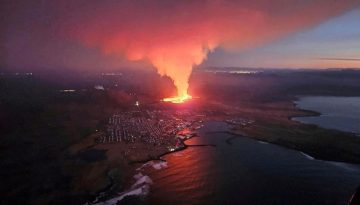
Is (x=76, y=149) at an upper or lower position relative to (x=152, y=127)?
lower

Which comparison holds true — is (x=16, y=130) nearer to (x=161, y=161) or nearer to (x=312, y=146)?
(x=161, y=161)

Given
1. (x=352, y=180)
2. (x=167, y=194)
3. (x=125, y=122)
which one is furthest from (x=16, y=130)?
(x=352, y=180)

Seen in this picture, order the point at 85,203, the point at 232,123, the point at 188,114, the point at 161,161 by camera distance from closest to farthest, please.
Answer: the point at 85,203 → the point at 161,161 → the point at 232,123 → the point at 188,114

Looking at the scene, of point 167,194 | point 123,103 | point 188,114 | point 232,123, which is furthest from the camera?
point 123,103

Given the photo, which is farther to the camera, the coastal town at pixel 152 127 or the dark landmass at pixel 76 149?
the coastal town at pixel 152 127

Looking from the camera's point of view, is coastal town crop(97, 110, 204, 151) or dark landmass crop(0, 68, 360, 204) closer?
dark landmass crop(0, 68, 360, 204)

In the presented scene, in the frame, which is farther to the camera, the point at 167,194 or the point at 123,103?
the point at 123,103

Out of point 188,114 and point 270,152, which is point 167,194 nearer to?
point 270,152

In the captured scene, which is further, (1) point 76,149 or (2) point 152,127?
(2) point 152,127

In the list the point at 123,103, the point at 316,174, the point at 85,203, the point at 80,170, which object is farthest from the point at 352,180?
the point at 123,103
